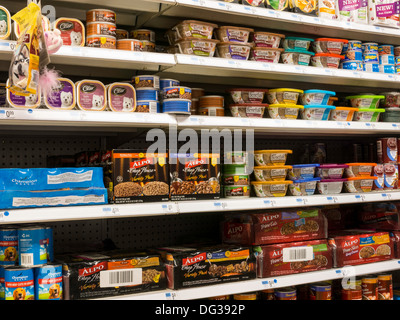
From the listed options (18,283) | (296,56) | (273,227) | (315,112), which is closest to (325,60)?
(296,56)

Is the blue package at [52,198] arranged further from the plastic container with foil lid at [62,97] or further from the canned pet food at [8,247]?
the plastic container with foil lid at [62,97]

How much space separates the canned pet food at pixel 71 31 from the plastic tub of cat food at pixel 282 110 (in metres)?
1.10

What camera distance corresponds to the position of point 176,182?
7.73ft

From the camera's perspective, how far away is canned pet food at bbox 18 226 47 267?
79.4 inches

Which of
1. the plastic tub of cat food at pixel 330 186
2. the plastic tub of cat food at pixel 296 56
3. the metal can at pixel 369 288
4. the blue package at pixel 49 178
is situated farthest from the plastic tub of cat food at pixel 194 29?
the metal can at pixel 369 288

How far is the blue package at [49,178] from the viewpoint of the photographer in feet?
6.61

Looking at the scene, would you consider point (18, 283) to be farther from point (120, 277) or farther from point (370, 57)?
point (370, 57)

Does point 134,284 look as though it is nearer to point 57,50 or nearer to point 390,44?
point 57,50

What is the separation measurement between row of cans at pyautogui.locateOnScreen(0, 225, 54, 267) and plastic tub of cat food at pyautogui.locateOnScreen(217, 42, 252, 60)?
1.28 meters

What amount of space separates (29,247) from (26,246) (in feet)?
0.05

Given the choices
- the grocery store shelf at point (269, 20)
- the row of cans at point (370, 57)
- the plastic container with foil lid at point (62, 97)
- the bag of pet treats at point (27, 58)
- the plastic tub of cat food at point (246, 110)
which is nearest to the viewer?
the bag of pet treats at point (27, 58)

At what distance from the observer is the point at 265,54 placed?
2715mm
